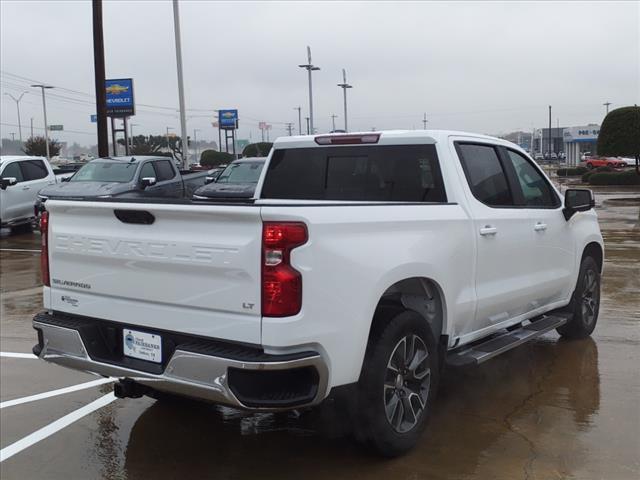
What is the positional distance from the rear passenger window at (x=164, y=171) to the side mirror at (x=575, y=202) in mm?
12631

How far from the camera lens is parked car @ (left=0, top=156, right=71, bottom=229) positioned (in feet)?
56.5

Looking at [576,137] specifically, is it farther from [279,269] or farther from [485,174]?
[279,269]

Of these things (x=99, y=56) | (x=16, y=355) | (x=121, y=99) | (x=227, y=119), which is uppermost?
(x=227, y=119)

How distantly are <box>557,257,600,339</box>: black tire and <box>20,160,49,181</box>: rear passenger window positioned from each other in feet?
50.4

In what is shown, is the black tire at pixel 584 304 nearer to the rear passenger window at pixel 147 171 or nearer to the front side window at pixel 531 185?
the front side window at pixel 531 185

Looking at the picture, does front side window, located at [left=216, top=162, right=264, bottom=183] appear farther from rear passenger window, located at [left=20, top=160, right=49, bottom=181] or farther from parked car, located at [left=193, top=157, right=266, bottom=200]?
rear passenger window, located at [left=20, top=160, right=49, bottom=181]

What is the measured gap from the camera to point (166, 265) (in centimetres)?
364

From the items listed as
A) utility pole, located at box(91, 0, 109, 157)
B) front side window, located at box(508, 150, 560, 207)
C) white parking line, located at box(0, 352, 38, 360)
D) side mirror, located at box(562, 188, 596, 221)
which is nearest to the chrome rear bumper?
front side window, located at box(508, 150, 560, 207)

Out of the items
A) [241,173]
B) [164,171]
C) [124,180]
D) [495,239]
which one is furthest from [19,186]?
[495,239]

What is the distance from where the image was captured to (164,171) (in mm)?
17359

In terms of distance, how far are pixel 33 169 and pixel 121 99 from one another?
23220 mm

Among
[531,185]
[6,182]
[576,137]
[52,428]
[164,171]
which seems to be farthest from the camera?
[576,137]

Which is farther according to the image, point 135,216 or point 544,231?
point 544,231

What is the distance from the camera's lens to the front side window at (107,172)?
16.5 meters
